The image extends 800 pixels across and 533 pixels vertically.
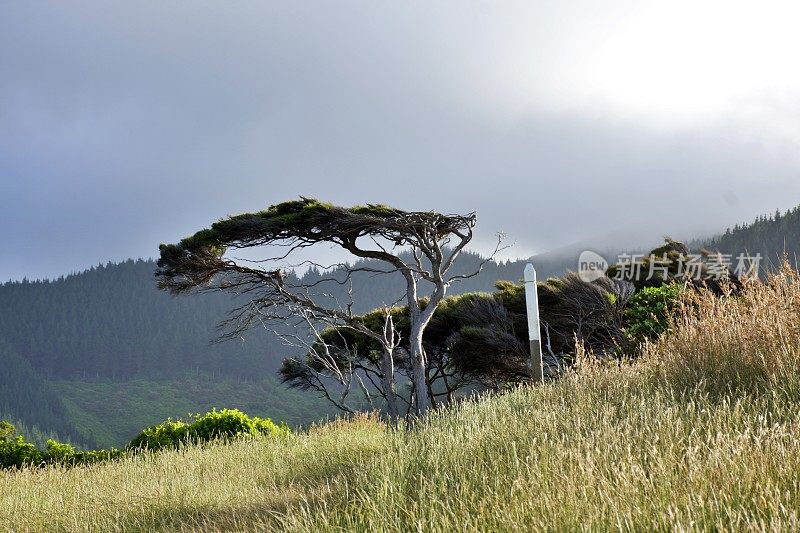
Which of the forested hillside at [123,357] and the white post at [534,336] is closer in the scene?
the white post at [534,336]

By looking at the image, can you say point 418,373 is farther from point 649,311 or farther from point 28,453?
point 28,453

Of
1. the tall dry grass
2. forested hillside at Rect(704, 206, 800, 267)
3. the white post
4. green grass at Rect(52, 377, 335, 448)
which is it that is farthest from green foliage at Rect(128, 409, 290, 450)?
green grass at Rect(52, 377, 335, 448)

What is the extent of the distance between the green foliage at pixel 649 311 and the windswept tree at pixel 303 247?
162 inches

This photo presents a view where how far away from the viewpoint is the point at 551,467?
415 cm

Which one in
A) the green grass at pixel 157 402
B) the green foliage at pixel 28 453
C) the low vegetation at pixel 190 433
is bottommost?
the green grass at pixel 157 402

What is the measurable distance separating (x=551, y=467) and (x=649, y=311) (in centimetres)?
1191

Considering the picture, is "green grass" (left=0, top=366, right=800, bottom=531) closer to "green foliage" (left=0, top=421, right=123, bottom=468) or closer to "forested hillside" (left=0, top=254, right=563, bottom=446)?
"green foliage" (left=0, top=421, right=123, bottom=468)

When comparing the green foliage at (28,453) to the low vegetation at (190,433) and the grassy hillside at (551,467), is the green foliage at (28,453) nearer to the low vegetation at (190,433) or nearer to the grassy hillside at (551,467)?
the low vegetation at (190,433)

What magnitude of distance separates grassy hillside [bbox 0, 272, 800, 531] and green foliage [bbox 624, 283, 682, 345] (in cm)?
631

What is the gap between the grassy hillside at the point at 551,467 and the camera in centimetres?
331

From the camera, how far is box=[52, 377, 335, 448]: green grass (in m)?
82.2

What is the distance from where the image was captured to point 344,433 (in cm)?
919

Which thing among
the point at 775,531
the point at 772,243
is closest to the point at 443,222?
the point at 775,531

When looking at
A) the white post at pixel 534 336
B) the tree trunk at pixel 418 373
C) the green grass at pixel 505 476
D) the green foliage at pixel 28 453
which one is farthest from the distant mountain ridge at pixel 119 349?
the green grass at pixel 505 476
